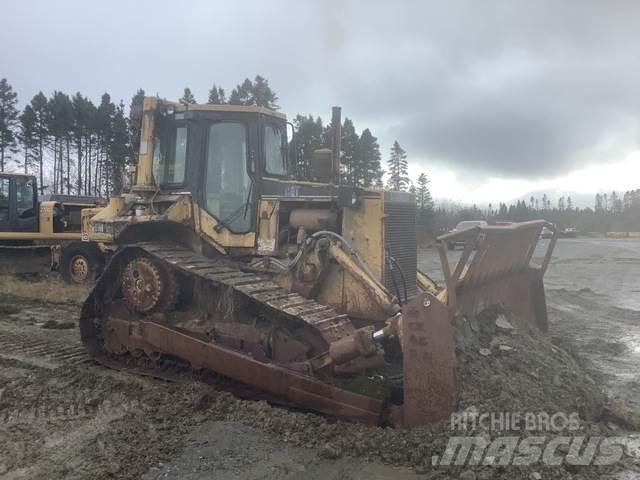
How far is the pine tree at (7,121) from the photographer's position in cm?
4124

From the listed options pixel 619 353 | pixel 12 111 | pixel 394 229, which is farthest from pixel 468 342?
pixel 12 111

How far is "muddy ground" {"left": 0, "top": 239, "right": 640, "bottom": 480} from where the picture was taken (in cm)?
423

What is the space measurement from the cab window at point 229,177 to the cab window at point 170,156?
0.38 metres

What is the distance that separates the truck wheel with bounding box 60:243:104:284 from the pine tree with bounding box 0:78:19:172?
30.7m

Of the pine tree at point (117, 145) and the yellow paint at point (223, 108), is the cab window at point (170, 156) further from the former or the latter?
the pine tree at point (117, 145)

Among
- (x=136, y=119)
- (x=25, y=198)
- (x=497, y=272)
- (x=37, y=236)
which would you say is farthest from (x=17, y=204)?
(x=497, y=272)

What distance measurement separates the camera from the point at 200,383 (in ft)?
19.1

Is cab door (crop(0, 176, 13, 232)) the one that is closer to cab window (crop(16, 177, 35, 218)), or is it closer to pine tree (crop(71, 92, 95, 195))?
cab window (crop(16, 177, 35, 218))

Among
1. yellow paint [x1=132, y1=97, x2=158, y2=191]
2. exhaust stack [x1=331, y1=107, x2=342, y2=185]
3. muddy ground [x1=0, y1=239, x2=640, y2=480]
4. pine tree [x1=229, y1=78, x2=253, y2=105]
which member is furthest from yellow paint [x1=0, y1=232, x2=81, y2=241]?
pine tree [x1=229, y1=78, x2=253, y2=105]

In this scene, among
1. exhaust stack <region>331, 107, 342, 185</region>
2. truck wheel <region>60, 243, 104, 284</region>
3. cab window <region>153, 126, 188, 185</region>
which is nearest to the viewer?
exhaust stack <region>331, 107, 342, 185</region>

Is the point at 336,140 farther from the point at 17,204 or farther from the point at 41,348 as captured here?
the point at 17,204

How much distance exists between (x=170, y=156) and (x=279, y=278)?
2.18m

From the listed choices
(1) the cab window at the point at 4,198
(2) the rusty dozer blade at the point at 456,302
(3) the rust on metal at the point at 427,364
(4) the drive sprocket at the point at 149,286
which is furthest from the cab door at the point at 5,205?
(3) the rust on metal at the point at 427,364

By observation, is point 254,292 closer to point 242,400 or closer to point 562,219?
point 242,400
